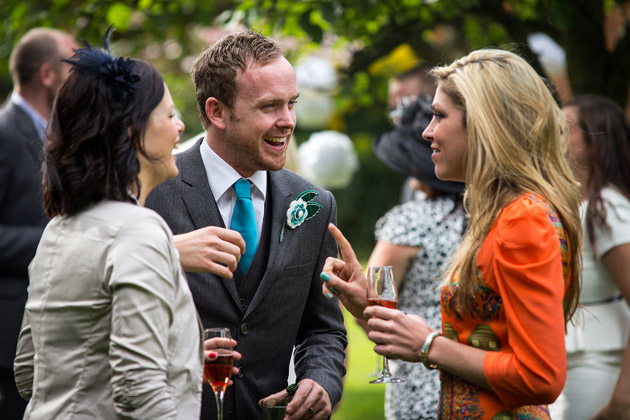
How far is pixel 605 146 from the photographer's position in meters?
4.14

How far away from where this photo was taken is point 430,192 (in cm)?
428

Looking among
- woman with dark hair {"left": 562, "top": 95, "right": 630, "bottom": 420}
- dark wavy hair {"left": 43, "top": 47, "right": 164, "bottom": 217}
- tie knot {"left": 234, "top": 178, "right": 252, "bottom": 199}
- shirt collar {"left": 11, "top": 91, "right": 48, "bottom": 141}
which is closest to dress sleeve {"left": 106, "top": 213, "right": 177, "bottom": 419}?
dark wavy hair {"left": 43, "top": 47, "right": 164, "bottom": 217}

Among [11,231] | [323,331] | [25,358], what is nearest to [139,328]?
[25,358]

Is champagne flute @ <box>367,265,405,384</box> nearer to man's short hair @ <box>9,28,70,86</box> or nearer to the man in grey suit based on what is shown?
the man in grey suit

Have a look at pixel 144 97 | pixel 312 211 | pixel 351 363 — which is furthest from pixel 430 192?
pixel 351 363

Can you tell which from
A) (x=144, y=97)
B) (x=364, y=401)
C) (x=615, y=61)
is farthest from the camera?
(x=364, y=401)

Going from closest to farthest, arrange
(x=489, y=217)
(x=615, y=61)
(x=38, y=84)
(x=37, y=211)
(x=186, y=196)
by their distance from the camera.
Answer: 1. (x=489, y=217)
2. (x=186, y=196)
3. (x=37, y=211)
4. (x=38, y=84)
5. (x=615, y=61)

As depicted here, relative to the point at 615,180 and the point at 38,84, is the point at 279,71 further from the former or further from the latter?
the point at 38,84

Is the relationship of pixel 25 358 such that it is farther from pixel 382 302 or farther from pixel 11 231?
pixel 11 231

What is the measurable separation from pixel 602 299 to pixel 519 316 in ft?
5.74

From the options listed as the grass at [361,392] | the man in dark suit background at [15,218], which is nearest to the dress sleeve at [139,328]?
the man in dark suit background at [15,218]

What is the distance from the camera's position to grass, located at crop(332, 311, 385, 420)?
922 centimetres

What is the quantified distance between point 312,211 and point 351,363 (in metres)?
9.46

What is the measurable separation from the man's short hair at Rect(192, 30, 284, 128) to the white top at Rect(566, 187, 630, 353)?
75.5 inches
